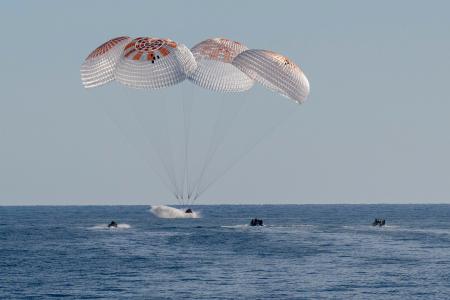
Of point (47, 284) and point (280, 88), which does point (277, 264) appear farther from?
point (47, 284)

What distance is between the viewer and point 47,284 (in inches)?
2018

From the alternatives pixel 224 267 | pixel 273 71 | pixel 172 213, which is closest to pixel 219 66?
pixel 273 71

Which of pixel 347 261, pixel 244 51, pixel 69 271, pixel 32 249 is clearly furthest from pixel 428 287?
pixel 32 249

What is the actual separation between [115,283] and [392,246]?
103ft

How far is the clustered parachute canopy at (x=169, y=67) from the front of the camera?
55.6 metres

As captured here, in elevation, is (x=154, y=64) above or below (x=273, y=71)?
above

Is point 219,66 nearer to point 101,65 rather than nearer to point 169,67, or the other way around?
point 169,67

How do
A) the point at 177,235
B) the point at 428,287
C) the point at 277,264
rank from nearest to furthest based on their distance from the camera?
the point at 428,287 < the point at 277,264 < the point at 177,235

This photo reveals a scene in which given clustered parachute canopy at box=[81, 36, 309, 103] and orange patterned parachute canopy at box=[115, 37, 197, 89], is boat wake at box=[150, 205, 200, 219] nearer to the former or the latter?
clustered parachute canopy at box=[81, 36, 309, 103]

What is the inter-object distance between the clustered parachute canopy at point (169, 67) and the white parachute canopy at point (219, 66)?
72mm

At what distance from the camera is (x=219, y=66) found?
59.4 m

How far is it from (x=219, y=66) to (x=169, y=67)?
4791 millimetres

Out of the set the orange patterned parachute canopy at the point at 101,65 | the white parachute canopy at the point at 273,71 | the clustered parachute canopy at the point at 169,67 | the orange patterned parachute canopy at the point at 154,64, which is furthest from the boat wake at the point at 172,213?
the orange patterned parachute canopy at the point at 154,64

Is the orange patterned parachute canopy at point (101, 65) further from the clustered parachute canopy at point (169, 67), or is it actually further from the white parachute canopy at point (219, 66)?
the white parachute canopy at point (219, 66)
